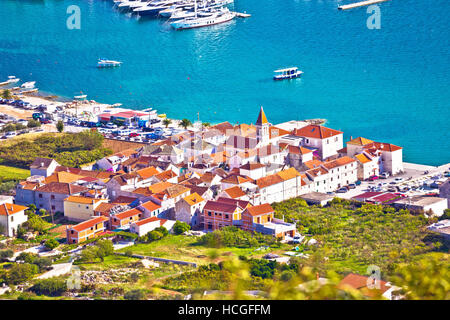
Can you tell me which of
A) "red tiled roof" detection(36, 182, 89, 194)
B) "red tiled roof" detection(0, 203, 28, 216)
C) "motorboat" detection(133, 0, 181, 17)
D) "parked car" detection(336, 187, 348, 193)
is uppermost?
"motorboat" detection(133, 0, 181, 17)

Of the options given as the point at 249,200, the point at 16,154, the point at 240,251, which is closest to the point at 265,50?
the point at 16,154

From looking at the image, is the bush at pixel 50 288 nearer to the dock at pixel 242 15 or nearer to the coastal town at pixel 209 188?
the coastal town at pixel 209 188

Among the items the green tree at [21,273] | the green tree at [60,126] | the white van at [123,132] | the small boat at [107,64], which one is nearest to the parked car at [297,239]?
the green tree at [21,273]

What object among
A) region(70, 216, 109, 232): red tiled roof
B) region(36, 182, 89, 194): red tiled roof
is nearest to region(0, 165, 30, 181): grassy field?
region(36, 182, 89, 194): red tiled roof

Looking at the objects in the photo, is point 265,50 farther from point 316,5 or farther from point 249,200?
point 249,200

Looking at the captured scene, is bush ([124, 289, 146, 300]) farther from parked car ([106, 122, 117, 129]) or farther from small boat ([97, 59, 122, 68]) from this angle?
small boat ([97, 59, 122, 68])
